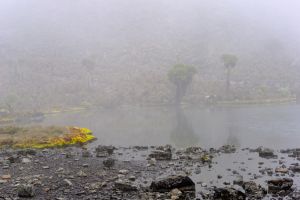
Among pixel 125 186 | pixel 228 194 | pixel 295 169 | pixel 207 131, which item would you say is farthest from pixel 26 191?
pixel 207 131

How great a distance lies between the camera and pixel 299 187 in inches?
1122

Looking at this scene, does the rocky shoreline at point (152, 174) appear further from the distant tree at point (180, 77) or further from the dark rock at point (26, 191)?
the distant tree at point (180, 77)

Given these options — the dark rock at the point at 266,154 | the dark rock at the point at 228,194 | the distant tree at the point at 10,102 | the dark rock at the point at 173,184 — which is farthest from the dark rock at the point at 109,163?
the distant tree at the point at 10,102

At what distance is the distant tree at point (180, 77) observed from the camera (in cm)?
12569

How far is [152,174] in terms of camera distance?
110 ft

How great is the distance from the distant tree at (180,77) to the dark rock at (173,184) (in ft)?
319

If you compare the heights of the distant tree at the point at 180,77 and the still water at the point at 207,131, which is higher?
the distant tree at the point at 180,77

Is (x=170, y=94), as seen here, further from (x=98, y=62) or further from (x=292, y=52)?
(x=292, y=52)

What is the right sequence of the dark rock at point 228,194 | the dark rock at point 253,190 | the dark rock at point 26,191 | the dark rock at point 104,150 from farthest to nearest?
the dark rock at point 104,150, the dark rock at point 26,191, the dark rock at point 253,190, the dark rock at point 228,194

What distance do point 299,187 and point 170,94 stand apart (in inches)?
4127

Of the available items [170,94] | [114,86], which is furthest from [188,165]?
[114,86]

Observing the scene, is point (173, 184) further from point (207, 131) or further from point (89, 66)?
point (89, 66)

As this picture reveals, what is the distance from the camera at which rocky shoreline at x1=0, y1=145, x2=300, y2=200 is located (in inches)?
1067

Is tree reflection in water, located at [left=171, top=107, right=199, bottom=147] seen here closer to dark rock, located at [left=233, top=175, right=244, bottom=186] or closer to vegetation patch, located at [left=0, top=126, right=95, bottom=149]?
vegetation patch, located at [left=0, top=126, right=95, bottom=149]
